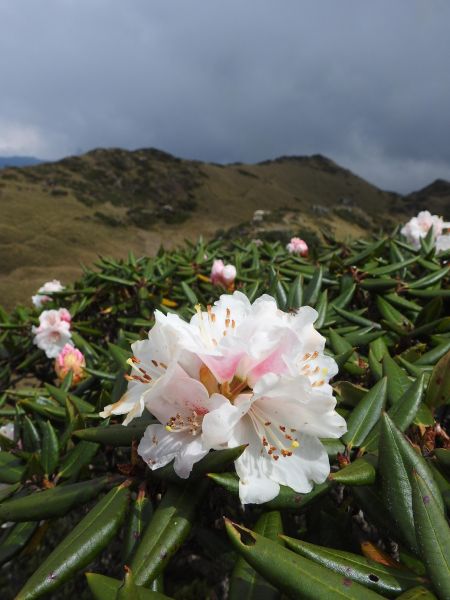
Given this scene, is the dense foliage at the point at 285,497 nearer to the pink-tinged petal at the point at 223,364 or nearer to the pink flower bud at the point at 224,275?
the pink-tinged petal at the point at 223,364

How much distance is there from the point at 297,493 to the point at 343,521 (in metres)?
0.25

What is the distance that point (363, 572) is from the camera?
2.41 ft

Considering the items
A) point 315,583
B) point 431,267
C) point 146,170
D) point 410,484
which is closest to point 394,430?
point 410,484

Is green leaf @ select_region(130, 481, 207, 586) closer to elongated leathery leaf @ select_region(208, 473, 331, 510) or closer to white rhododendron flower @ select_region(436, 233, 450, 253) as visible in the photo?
elongated leathery leaf @ select_region(208, 473, 331, 510)

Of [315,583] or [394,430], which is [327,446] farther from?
[315,583]

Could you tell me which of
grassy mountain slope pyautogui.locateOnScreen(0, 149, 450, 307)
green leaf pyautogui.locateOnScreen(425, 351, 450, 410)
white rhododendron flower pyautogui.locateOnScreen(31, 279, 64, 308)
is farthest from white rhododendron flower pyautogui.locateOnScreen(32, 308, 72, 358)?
grassy mountain slope pyautogui.locateOnScreen(0, 149, 450, 307)

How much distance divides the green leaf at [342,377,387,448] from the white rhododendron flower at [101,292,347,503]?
0.19 m

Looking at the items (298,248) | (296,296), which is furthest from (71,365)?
(298,248)

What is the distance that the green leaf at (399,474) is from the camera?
0.79m

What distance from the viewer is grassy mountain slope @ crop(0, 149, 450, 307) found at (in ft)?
57.2

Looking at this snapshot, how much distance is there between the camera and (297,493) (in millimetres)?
898

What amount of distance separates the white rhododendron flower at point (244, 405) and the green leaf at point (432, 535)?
19 cm

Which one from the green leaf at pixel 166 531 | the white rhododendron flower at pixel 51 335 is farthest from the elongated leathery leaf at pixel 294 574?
the white rhododendron flower at pixel 51 335

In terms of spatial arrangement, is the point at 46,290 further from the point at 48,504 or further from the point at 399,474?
the point at 399,474
